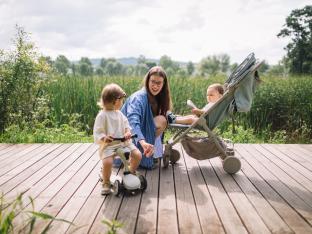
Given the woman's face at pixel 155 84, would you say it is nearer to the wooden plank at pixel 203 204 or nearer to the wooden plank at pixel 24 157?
the wooden plank at pixel 203 204

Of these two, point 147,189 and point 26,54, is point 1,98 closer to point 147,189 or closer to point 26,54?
point 26,54

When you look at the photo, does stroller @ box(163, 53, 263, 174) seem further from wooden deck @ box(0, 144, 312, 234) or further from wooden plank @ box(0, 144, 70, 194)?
wooden plank @ box(0, 144, 70, 194)

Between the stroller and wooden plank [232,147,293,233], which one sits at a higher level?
the stroller

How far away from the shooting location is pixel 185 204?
3.02m

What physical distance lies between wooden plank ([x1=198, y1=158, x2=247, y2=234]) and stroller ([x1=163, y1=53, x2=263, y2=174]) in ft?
0.65

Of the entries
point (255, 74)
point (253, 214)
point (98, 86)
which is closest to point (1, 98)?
point (98, 86)

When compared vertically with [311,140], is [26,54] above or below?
above

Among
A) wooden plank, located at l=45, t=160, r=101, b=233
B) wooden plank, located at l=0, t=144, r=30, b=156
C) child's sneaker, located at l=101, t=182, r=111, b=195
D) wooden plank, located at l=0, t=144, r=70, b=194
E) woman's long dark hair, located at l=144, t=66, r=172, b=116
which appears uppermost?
woman's long dark hair, located at l=144, t=66, r=172, b=116

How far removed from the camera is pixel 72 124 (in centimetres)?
713

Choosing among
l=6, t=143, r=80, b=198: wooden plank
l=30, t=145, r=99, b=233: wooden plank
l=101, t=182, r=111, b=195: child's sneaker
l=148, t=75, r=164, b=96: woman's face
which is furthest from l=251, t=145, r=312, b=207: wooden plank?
l=6, t=143, r=80, b=198: wooden plank

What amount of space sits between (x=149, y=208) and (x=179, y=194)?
41cm

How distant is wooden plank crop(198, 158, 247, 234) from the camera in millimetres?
2594

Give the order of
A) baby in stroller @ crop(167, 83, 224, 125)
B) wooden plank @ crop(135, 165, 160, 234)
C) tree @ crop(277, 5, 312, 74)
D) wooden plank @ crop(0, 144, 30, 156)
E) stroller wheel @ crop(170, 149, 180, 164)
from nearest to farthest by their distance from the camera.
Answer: wooden plank @ crop(135, 165, 160, 234)
baby in stroller @ crop(167, 83, 224, 125)
stroller wheel @ crop(170, 149, 180, 164)
wooden plank @ crop(0, 144, 30, 156)
tree @ crop(277, 5, 312, 74)

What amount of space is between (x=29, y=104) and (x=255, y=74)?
4.25 meters
